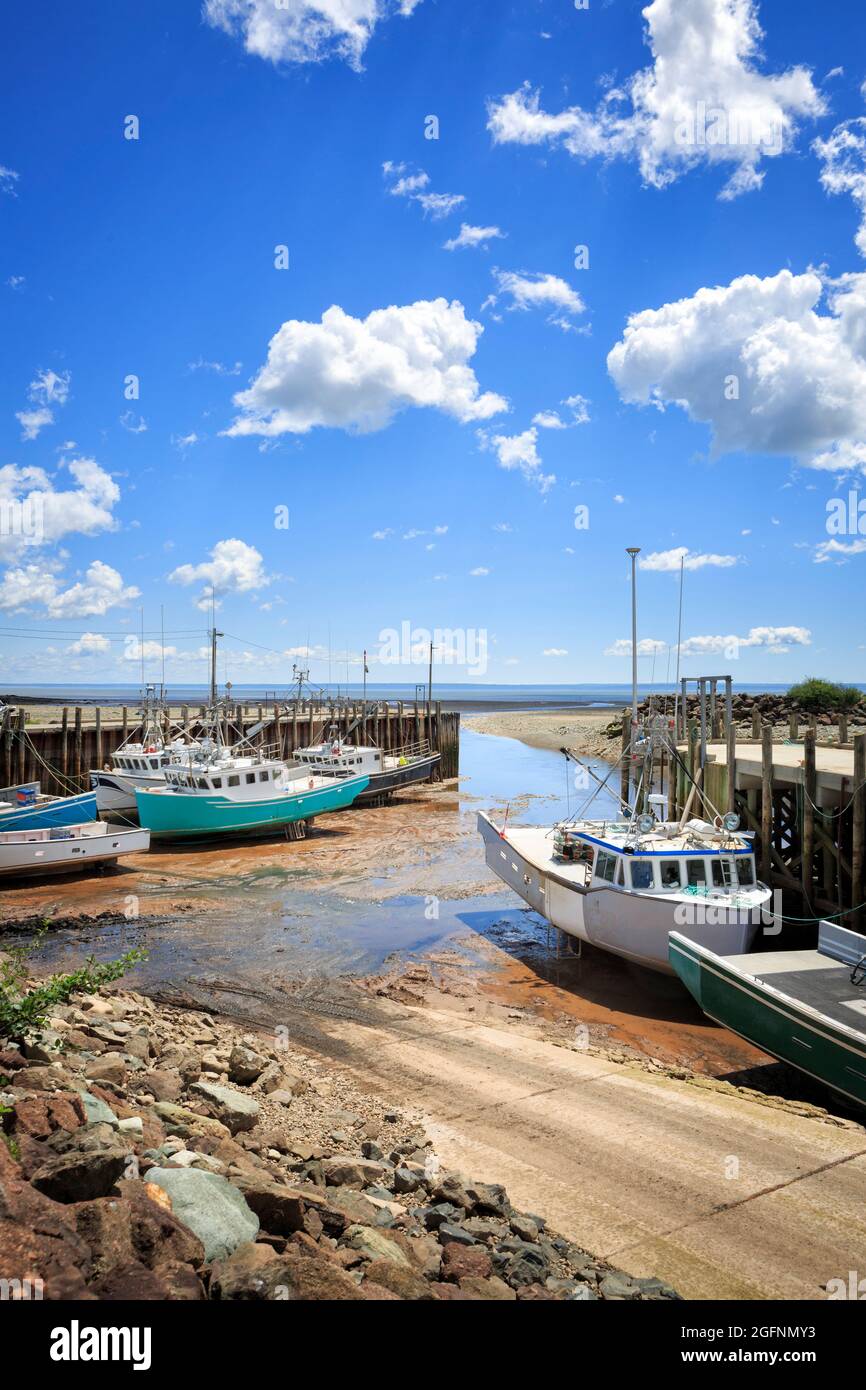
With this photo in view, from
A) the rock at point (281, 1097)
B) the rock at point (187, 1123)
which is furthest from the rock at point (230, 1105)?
the rock at point (281, 1097)

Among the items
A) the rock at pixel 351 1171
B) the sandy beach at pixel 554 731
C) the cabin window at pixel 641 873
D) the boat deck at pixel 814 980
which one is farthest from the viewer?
the sandy beach at pixel 554 731

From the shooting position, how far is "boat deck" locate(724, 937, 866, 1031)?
10.3 meters

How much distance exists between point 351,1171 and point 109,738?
3216 centimetres

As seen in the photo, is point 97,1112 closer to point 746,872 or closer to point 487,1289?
point 487,1289

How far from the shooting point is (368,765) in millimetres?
36469

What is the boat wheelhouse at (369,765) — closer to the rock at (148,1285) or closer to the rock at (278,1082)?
the rock at (278,1082)

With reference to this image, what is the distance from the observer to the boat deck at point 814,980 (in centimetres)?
1033

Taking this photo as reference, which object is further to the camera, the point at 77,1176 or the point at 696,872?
the point at 696,872

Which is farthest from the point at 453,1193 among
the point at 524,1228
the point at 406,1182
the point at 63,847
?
the point at 63,847

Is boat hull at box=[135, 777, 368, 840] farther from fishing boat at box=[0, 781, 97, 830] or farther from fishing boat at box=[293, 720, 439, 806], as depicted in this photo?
fishing boat at box=[293, 720, 439, 806]

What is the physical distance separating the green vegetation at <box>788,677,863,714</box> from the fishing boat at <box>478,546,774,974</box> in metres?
39.4

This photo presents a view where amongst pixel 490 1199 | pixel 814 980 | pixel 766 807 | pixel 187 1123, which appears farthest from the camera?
pixel 766 807

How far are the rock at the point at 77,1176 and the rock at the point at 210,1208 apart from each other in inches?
21.2
